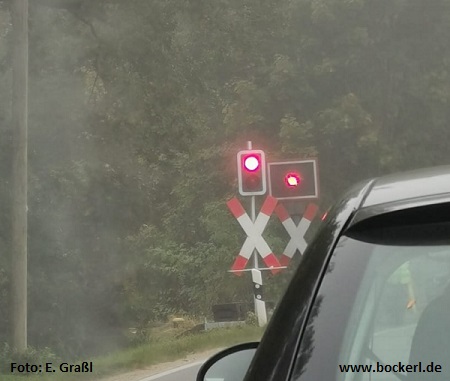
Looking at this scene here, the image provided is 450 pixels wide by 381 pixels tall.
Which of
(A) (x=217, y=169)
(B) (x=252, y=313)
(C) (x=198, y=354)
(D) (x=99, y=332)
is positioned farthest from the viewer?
(A) (x=217, y=169)

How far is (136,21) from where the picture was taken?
65.3ft

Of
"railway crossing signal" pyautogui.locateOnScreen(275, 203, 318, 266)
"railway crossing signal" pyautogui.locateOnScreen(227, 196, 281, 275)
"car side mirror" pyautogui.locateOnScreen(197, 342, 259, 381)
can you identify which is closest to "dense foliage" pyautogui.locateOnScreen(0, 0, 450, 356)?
"railway crossing signal" pyautogui.locateOnScreen(227, 196, 281, 275)

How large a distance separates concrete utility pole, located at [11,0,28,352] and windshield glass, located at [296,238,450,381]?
46.3ft

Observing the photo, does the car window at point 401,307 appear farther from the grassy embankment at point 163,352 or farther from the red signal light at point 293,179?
the red signal light at point 293,179

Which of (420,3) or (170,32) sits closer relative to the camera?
(170,32)

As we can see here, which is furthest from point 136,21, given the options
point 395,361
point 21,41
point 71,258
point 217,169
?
point 395,361

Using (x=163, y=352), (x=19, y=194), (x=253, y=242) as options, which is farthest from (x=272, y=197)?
(x=19, y=194)

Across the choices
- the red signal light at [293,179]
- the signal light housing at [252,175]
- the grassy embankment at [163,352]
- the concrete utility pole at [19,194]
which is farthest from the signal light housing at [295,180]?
the concrete utility pole at [19,194]

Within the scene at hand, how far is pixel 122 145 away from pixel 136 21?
372cm

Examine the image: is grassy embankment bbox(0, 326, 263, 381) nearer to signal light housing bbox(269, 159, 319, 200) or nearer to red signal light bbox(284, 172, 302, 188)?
signal light housing bbox(269, 159, 319, 200)

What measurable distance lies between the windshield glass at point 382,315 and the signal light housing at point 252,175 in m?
10.5

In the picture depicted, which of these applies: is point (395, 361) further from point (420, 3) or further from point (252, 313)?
point (420, 3)

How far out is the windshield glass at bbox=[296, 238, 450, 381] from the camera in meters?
1.86

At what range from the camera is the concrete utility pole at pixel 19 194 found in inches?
623
